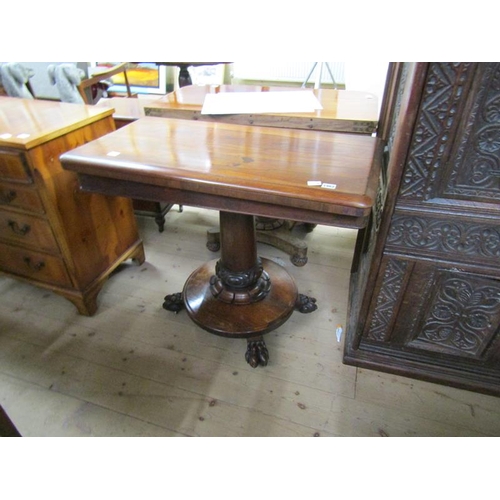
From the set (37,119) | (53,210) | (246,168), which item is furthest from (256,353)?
(37,119)

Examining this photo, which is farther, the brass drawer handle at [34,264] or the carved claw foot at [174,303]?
the carved claw foot at [174,303]

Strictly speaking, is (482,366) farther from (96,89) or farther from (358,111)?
(96,89)

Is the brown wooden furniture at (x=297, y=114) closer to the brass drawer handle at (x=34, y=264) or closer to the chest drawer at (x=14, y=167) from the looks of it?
the chest drawer at (x=14, y=167)

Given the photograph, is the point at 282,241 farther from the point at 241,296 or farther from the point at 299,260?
the point at 241,296

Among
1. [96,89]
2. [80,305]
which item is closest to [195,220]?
[80,305]

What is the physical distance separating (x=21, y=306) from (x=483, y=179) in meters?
1.82

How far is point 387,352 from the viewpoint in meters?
1.22

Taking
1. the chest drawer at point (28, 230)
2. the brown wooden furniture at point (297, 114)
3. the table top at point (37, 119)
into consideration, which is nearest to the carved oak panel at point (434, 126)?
the brown wooden furniture at point (297, 114)

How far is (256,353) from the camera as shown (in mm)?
1271

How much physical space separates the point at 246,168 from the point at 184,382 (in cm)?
83

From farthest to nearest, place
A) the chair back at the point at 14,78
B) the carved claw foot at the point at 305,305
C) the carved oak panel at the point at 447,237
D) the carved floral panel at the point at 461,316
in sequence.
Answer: the chair back at the point at 14,78 → the carved claw foot at the point at 305,305 → the carved floral panel at the point at 461,316 → the carved oak panel at the point at 447,237

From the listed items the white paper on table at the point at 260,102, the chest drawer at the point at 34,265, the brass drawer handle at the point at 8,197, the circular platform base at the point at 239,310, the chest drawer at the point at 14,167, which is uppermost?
the white paper on table at the point at 260,102

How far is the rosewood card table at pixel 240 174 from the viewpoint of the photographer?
2.43ft

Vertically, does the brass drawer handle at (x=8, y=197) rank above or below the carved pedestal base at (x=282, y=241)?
above
